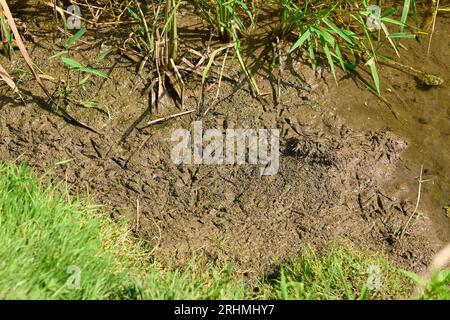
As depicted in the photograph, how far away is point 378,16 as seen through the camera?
373cm

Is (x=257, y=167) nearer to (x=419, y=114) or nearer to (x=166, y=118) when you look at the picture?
(x=166, y=118)

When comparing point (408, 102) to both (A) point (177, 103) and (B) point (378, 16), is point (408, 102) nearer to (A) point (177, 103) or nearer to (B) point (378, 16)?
(B) point (378, 16)

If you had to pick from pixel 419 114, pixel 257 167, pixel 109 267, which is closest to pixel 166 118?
pixel 257 167

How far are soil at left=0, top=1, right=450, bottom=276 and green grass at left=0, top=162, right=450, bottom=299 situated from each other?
0.09 meters

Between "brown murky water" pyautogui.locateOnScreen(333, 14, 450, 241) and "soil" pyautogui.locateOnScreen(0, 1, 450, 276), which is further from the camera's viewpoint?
"brown murky water" pyautogui.locateOnScreen(333, 14, 450, 241)

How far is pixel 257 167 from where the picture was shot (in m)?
3.51

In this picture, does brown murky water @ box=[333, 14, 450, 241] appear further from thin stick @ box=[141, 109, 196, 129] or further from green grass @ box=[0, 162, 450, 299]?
thin stick @ box=[141, 109, 196, 129]

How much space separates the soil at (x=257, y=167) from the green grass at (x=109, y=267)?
0.09 meters

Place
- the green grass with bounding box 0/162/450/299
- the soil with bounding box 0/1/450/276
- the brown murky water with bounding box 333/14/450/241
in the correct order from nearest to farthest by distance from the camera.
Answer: the green grass with bounding box 0/162/450/299 < the soil with bounding box 0/1/450/276 < the brown murky water with bounding box 333/14/450/241

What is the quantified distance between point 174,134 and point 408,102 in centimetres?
115

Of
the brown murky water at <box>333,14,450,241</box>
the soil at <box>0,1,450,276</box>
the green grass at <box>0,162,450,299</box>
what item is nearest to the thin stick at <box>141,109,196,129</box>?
the soil at <box>0,1,450,276</box>

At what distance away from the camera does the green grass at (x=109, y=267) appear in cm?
272

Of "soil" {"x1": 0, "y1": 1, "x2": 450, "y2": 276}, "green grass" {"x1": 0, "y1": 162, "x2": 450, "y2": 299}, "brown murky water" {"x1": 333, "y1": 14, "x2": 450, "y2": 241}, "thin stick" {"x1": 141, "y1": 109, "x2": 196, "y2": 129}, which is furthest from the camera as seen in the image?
"thin stick" {"x1": 141, "y1": 109, "x2": 196, "y2": 129}

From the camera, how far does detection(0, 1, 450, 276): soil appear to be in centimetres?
333
